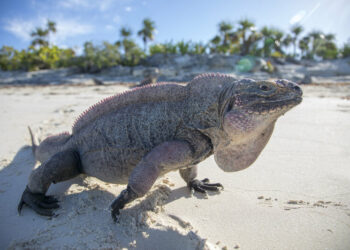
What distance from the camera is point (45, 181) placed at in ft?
6.99

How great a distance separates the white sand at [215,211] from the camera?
5.33ft

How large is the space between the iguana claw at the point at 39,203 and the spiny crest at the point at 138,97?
747mm

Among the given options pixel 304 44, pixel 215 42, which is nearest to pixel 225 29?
pixel 215 42

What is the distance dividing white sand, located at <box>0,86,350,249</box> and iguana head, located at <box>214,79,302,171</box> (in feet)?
1.81

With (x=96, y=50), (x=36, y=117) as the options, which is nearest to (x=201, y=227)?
(x=36, y=117)

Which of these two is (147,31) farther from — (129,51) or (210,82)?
(210,82)

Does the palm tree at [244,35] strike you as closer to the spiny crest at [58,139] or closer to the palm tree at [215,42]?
the palm tree at [215,42]

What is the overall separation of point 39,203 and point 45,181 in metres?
0.19

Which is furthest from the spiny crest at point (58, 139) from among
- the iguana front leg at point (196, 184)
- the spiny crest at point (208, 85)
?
the spiny crest at point (208, 85)

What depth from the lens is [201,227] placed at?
1.81 m

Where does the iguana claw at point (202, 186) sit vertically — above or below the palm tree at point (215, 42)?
below

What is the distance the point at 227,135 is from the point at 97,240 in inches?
45.7

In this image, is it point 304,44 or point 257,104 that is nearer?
point 257,104

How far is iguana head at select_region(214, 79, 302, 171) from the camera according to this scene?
1.64 metres
